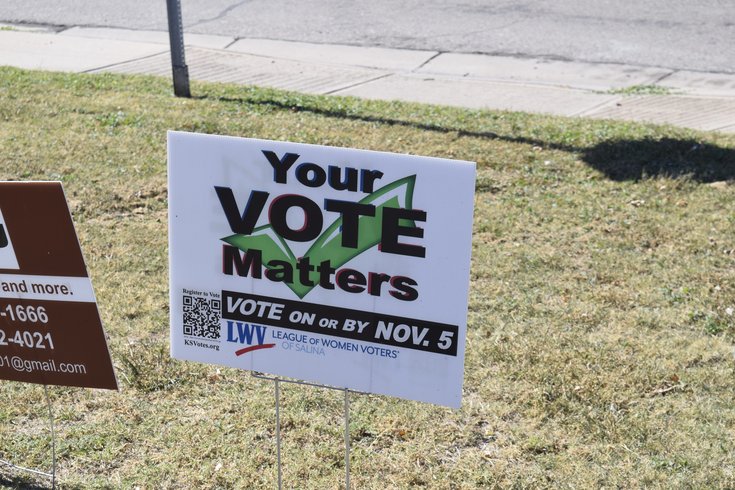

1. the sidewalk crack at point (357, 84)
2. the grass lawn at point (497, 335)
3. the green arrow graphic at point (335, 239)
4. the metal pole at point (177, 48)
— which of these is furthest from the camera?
the sidewalk crack at point (357, 84)

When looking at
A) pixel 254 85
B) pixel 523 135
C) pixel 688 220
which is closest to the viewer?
pixel 688 220

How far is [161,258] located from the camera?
631 centimetres

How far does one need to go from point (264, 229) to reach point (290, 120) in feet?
17.7

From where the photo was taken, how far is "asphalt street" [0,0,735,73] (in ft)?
40.0

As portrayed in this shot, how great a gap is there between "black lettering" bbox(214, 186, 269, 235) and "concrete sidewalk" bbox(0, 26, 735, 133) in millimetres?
6353

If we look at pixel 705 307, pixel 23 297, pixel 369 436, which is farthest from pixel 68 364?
pixel 705 307

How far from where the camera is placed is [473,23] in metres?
13.4

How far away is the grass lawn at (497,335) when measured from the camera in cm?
432

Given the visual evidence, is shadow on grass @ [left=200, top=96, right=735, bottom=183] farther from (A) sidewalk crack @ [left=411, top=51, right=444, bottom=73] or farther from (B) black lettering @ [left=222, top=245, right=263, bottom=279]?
(B) black lettering @ [left=222, top=245, right=263, bottom=279]

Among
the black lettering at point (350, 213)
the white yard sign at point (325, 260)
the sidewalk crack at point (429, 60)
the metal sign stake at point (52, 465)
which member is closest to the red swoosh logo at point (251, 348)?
the white yard sign at point (325, 260)

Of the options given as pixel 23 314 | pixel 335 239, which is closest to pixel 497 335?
pixel 335 239

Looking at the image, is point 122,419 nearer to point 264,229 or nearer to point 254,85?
point 264,229

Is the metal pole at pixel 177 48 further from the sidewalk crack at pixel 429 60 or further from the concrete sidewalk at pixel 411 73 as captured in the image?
the sidewalk crack at pixel 429 60

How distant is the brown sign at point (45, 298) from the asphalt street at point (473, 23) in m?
9.08
